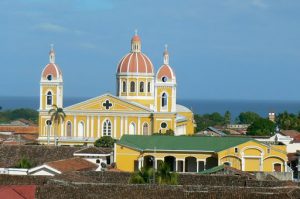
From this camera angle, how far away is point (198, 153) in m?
61.2

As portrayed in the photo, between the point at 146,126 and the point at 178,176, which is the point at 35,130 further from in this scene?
the point at 178,176

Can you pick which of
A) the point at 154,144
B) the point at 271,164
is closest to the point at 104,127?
the point at 154,144

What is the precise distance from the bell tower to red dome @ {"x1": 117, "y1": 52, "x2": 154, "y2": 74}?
16.4 ft

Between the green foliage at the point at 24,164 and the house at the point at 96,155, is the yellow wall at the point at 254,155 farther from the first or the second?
the green foliage at the point at 24,164

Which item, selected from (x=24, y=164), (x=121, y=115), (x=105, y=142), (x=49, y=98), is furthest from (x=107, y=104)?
(x=24, y=164)

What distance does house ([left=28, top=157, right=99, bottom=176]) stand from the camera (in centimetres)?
4672

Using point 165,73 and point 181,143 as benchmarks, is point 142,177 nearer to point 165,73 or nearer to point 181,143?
point 181,143

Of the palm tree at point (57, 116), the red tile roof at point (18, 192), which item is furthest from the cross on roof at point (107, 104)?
the red tile roof at point (18, 192)

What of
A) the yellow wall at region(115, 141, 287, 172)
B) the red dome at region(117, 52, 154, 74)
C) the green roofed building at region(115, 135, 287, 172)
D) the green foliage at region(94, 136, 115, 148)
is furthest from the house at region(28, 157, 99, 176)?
the red dome at region(117, 52, 154, 74)

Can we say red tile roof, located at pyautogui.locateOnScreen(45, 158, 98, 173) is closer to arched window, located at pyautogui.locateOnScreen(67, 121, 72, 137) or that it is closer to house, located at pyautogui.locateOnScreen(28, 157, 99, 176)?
house, located at pyautogui.locateOnScreen(28, 157, 99, 176)

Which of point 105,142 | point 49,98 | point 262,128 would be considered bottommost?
point 105,142

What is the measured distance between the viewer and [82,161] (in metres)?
53.1

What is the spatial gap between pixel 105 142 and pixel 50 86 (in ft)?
39.2

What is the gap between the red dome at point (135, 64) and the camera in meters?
81.1
